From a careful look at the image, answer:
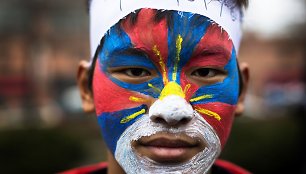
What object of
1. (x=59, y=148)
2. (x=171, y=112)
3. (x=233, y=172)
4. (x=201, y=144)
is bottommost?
(x=59, y=148)

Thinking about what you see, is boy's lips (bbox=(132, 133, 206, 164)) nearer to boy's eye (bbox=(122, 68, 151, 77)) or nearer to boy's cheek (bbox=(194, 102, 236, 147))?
boy's cheek (bbox=(194, 102, 236, 147))

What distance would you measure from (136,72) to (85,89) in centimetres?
53

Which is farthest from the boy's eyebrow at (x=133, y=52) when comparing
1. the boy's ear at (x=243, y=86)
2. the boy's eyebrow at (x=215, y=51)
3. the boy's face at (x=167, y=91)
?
the boy's ear at (x=243, y=86)

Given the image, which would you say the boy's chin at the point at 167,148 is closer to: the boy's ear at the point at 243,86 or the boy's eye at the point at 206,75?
the boy's eye at the point at 206,75

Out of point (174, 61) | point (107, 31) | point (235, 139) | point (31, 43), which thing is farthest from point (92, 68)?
point (31, 43)

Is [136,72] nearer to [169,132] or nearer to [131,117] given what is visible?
[131,117]

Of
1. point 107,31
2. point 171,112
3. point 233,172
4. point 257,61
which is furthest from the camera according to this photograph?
point 257,61

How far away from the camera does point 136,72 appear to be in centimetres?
259

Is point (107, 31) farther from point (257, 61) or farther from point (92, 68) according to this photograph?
point (257, 61)

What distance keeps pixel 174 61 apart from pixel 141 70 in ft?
0.54

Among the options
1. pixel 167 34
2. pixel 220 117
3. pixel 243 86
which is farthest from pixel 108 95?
pixel 243 86

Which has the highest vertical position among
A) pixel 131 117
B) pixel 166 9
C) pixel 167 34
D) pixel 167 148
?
pixel 166 9

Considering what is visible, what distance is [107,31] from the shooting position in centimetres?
271

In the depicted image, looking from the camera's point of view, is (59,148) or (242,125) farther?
(242,125)
